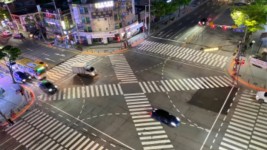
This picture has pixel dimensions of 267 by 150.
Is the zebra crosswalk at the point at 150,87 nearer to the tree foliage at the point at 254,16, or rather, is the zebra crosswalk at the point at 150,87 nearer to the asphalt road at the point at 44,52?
the asphalt road at the point at 44,52

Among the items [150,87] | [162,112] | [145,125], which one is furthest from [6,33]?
[162,112]

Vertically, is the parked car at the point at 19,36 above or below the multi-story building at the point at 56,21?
below

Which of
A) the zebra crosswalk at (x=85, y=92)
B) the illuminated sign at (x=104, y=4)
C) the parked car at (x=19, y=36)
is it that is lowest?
the zebra crosswalk at (x=85, y=92)

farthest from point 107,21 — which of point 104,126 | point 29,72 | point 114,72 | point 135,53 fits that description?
point 104,126

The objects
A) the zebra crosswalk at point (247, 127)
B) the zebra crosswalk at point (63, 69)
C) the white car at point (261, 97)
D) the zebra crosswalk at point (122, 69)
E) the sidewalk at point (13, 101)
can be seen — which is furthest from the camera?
the zebra crosswalk at point (63, 69)

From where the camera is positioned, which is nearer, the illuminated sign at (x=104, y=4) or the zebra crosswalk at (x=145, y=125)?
the zebra crosswalk at (x=145, y=125)

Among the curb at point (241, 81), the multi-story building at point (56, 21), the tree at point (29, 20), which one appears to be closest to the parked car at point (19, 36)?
the tree at point (29, 20)
